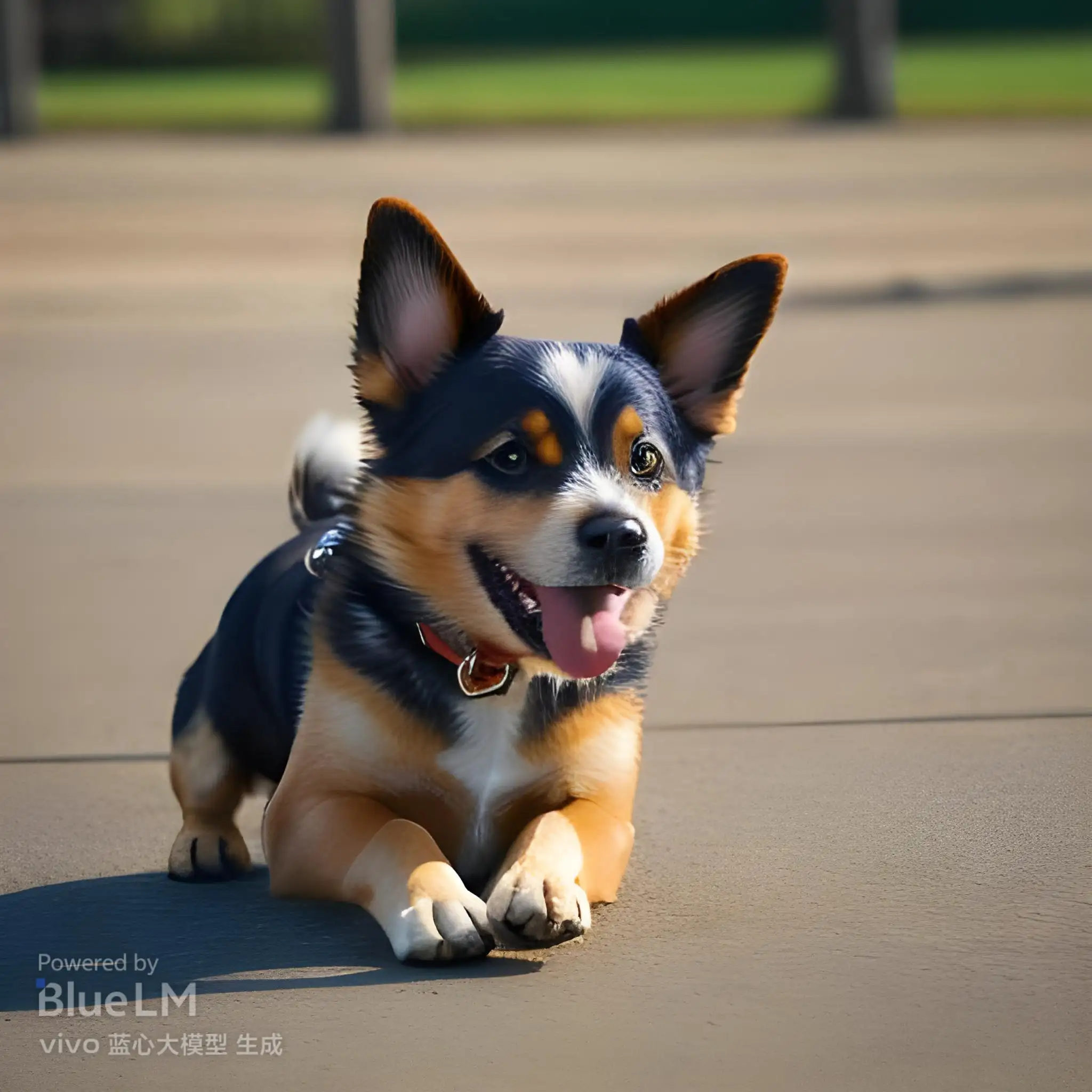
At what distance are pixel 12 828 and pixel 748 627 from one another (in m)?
2.86

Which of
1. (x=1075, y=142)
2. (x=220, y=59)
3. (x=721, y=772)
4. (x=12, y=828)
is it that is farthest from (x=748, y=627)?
(x=220, y=59)

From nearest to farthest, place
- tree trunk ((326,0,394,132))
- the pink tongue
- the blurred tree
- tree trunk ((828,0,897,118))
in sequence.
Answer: the pink tongue, tree trunk ((326,0,394,132)), the blurred tree, tree trunk ((828,0,897,118))

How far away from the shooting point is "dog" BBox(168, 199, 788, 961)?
13.9 feet

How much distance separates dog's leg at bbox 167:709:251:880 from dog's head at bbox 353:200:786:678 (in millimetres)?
721

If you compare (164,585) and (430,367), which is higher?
(430,367)

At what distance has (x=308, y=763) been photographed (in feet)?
14.8

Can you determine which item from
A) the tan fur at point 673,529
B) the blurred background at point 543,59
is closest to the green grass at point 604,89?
the blurred background at point 543,59

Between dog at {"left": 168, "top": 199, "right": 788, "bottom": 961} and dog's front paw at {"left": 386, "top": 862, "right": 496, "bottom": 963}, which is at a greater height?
dog at {"left": 168, "top": 199, "right": 788, "bottom": 961}

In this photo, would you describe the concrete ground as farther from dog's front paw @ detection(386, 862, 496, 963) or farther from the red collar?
the red collar

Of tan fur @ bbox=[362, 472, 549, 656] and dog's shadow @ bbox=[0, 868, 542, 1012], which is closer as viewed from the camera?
dog's shadow @ bbox=[0, 868, 542, 1012]

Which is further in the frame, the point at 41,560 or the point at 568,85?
the point at 568,85

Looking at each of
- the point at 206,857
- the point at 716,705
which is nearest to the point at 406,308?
the point at 206,857

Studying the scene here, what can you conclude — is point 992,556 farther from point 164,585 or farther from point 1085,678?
point 164,585

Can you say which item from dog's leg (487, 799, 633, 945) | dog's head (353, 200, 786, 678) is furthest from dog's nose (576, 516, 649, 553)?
dog's leg (487, 799, 633, 945)
